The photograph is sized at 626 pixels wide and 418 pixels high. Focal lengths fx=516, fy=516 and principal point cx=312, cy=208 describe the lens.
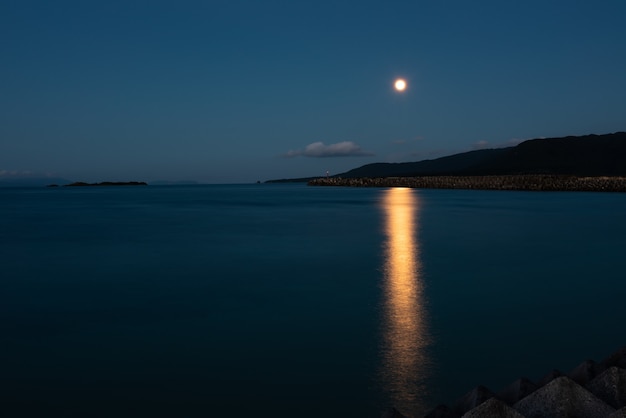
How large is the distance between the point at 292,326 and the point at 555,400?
6.59 metres

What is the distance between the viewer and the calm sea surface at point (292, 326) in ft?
23.4

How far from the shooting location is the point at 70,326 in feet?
34.6

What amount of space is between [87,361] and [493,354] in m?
6.72

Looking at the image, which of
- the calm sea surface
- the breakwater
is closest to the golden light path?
the calm sea surface

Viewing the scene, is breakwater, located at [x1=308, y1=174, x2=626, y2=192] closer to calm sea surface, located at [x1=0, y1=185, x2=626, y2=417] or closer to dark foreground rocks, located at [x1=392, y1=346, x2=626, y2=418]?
calm sea surface, located at [x1=0, y1=185, x2=626, y2=417]

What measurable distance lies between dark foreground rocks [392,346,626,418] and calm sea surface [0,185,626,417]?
1.78 meters

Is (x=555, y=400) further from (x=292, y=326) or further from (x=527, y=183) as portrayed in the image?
(x=527, y=183)

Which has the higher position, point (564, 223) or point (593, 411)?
point (593, 411)

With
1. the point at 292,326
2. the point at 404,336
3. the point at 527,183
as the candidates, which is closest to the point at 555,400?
the point at 404,336

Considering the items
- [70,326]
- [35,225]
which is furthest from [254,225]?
[70,326]

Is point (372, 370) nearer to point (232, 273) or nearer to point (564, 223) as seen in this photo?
point (232, 273)

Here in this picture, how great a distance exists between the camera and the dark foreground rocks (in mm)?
4027

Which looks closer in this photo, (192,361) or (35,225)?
(192,361)

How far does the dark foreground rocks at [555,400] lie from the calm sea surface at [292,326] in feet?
5.84
